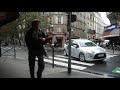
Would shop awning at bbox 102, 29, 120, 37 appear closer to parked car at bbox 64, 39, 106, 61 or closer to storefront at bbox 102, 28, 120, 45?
storefront at bbox 102, 28, 120, 45

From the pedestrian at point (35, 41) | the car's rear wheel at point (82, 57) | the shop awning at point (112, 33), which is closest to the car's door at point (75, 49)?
the car's rear wheel at point (82, 57)

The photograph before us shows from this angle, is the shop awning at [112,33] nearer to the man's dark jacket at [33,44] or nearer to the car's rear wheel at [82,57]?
the car's rear wheel at [82,57]

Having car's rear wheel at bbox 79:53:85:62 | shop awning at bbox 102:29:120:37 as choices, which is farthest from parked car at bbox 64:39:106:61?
shop awning at bbox 102:29:120:37

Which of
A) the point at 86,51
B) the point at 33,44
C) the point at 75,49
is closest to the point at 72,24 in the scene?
the point at 86,51

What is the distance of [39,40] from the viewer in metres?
5.46

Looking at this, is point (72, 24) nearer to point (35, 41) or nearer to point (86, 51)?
point (86, 51)
